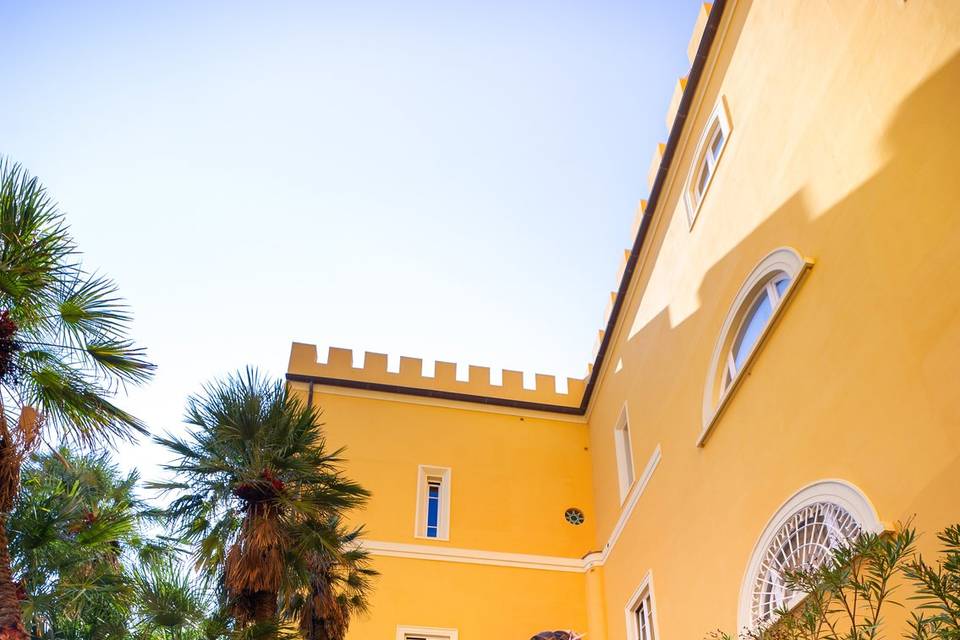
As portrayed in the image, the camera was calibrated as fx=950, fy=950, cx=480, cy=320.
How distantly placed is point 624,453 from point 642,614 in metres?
2.89

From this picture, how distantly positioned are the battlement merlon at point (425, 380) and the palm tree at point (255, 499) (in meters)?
6.56

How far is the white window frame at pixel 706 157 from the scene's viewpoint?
11742 mm

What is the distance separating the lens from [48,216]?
27.1ft

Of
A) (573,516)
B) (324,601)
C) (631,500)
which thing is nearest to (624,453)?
(631,500)

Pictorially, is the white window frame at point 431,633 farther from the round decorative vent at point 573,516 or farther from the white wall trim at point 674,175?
the white wall trim at point 674,175

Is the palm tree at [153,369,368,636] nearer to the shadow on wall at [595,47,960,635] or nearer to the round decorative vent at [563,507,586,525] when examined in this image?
the shadow on wall at [595,47,960,635]

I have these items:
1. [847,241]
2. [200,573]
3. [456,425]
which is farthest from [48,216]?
[456,425]

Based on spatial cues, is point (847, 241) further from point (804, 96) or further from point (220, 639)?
point (220, 639)

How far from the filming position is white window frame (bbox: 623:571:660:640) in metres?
13.1

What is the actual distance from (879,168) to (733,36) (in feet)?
13.8

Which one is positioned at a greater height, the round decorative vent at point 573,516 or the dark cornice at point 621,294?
the dark cornice at point 621,294

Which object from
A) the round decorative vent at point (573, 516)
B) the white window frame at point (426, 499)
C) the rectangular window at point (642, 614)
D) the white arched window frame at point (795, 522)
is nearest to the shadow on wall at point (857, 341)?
the white arched window frame at point (795, 522)

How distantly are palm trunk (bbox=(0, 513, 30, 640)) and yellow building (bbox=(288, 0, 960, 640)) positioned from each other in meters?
6.49

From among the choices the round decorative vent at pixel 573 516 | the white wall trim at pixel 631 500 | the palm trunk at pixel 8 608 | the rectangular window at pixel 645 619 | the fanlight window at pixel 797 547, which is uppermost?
the round decorative vent at pixel 573 516
